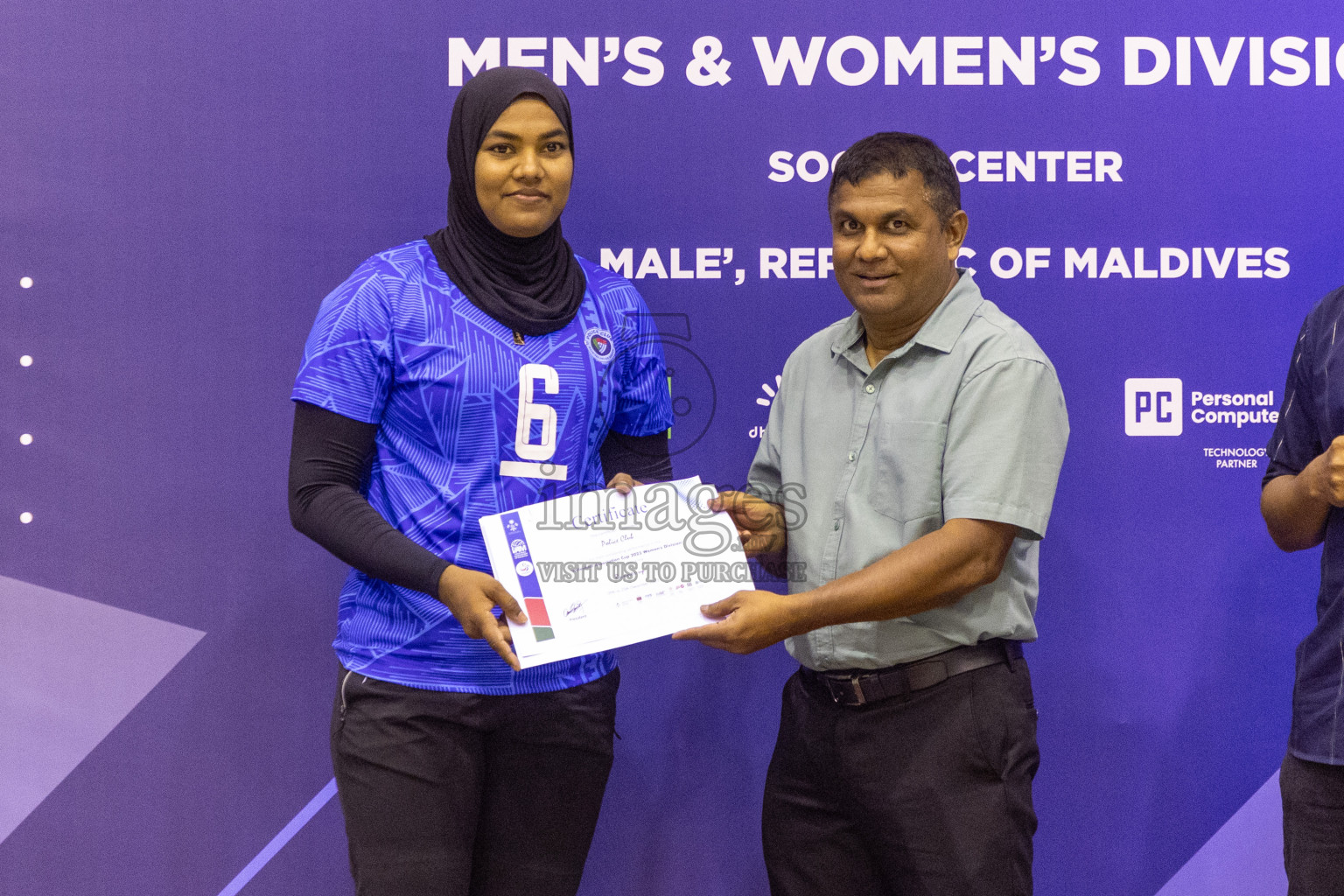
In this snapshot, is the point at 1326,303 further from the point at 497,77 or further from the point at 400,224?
the point at 400,224

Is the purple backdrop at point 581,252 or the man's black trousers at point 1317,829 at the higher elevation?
the purple backdrop at point 581,252

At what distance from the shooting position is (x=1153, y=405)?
2.48 m

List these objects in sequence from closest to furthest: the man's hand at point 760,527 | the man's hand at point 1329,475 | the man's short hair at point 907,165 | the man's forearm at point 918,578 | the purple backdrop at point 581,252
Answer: the man's hand at point 1329,475, the man's forearm at point 918,578, the man's short hair at point 907,165, the man's hand at point 760,527, the purple backdrop at point 581,252

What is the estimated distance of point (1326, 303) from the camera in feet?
5.63

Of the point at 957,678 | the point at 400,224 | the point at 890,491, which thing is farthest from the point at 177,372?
the point at 957,678

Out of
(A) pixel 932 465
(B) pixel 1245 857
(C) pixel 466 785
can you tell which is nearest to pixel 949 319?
(A) pixel 932 465

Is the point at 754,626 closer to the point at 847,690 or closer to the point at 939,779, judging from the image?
the point at 847,690

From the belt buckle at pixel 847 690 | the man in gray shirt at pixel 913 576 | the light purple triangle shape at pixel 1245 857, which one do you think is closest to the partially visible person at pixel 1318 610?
the man in gray shirt at pixel 913 576

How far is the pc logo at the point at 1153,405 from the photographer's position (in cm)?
248

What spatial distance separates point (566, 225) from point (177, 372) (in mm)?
972

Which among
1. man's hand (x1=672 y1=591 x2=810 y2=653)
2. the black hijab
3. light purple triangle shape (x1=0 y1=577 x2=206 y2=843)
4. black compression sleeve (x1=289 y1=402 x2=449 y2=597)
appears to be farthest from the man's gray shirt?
light purple triangle shape (x1=0 y1=577 x2=206 y2=843)

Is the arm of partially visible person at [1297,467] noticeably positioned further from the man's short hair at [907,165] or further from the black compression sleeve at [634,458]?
the black compression sleeve at [634,458]

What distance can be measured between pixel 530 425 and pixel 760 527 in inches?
18.7

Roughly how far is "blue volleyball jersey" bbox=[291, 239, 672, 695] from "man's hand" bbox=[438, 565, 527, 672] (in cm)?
9
